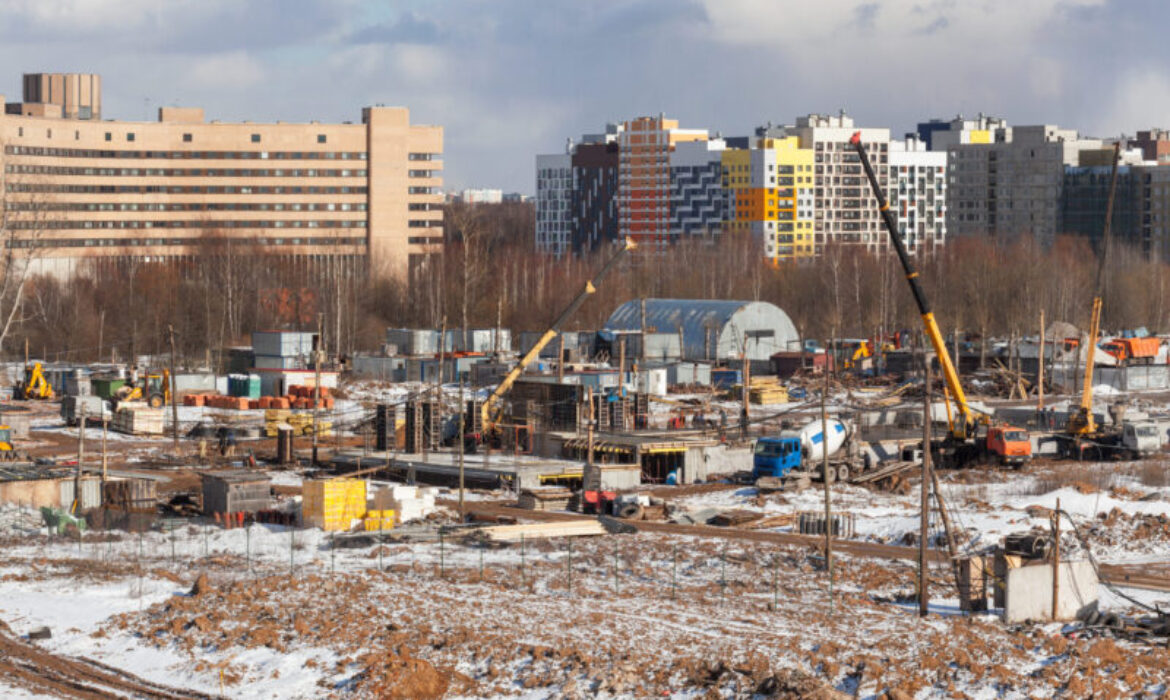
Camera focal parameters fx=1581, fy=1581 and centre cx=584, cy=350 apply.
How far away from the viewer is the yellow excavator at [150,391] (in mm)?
52719

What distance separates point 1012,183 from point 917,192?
933cm

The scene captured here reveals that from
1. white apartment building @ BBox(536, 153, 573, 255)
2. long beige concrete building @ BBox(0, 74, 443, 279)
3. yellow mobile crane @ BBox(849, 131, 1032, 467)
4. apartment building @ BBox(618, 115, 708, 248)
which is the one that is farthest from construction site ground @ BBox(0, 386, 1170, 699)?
white apartment building @ BBox(536, 153, 573, 255)

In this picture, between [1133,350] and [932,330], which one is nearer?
[932,330]

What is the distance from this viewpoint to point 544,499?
35719mm

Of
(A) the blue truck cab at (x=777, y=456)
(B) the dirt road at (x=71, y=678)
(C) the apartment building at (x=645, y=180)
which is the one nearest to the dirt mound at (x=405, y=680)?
(B) the dirt road at (x=71, y=678)

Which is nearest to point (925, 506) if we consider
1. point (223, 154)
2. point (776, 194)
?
point (223, 154)

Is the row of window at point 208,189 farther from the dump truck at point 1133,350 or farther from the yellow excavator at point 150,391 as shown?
the dump truck at point 1133,350

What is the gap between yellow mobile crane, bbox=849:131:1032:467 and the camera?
41.2 meters

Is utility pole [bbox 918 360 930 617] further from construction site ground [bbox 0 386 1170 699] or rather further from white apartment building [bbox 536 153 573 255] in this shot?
white apartment building [bbox 536 153 573 255]

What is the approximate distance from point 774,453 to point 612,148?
128768mm

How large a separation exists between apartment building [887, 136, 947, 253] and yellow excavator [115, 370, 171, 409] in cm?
11141

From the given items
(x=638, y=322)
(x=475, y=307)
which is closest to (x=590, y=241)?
(x=475, y=307)

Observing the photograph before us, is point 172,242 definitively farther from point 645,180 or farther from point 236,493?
point 236,493

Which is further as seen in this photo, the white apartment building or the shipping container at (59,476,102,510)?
the white apartment building
